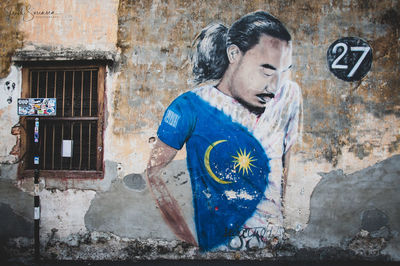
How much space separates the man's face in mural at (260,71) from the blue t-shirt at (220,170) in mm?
467

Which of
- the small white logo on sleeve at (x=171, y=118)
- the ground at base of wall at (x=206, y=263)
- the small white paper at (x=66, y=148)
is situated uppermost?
the small white logo on sleeve at (x=171, y=118)

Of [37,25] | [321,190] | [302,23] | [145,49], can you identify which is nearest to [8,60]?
[37,25]

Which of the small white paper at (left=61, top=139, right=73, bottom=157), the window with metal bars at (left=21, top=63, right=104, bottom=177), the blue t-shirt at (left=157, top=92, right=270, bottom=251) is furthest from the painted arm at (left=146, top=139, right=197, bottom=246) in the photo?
the small white paper at (left=61, top=139, right=73, bottom=157)

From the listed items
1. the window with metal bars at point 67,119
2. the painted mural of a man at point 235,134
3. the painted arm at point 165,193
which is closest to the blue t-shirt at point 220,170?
the painted mural of a man at point 235,134

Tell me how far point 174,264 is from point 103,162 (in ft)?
6.16

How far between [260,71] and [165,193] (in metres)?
2.38

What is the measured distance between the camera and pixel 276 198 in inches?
190

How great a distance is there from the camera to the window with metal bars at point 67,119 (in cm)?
502

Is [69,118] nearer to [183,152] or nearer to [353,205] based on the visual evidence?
[183,152]

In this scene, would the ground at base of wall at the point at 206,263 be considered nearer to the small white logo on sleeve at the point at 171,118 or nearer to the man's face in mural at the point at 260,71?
the small white logo on sleeve at the point at 171,118

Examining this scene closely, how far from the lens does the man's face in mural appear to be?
16.1 ft

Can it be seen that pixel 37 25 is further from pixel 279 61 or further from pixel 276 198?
pixel 276 198

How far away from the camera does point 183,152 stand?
4.87 m

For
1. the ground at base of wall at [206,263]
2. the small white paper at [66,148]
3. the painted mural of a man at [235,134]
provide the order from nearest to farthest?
1. the ground at base of wall at [206,263]
2. the painted mural of a man at [235,134]
3. the small white paper at [66,148]
